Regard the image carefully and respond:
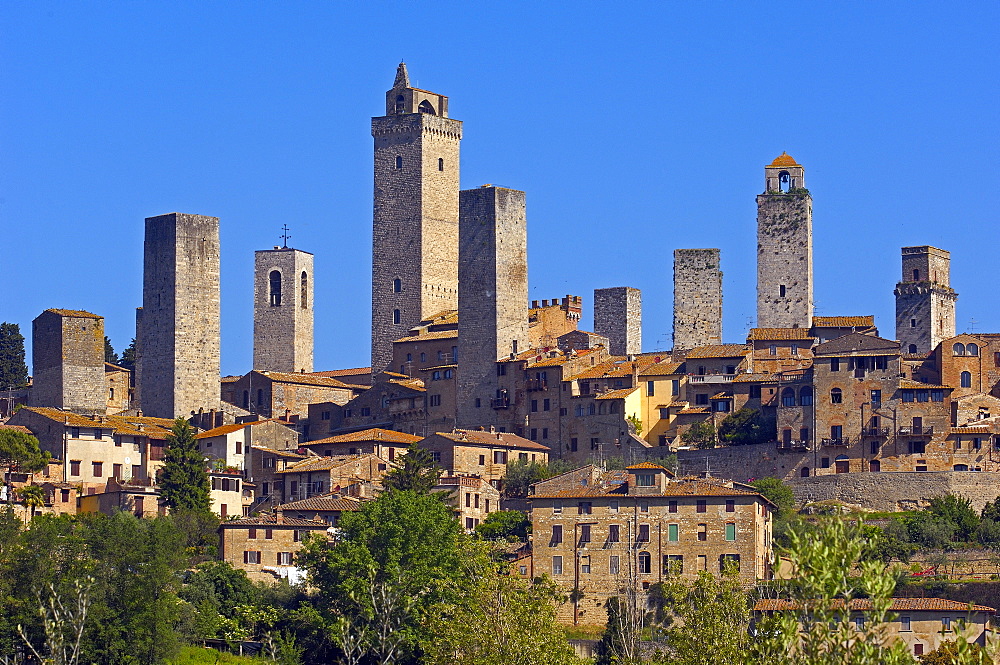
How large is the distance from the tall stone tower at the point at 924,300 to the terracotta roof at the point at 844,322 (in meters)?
2.76

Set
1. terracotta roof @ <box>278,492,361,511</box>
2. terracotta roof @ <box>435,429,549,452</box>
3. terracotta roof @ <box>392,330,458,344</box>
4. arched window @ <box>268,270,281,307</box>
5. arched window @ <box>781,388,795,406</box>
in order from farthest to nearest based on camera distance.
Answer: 1. arched window @ <box>268,270,281,307</box>
2. terracotta roof @ <box>392,330,458,344</box>
3. terracotta roof @ <box>435,429,549,452</box>
4. arched window @ <box>781,388,795,406</box>
5. terracotta roof @ <box>278,492,361,511</box>

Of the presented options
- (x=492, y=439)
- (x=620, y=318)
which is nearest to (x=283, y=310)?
(x=620, y=318)

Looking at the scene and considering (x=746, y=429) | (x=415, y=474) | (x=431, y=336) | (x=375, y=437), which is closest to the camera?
(x=415, y=474)

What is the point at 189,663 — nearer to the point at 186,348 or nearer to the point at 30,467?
the point at 30,467

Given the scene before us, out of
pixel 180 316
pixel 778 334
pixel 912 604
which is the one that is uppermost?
pixel 180 316

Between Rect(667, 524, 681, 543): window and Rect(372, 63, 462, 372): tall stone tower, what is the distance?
28.8 metres

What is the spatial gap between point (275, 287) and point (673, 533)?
3884 centimetres

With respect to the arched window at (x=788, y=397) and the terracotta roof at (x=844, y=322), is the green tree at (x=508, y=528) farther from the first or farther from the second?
the terracotta roof at (x=844, y=322)

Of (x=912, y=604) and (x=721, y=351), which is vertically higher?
(x=721, y=351)

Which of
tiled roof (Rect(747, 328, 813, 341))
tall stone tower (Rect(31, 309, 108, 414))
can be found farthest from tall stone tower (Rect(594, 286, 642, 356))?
tall stone tower (Rect(31, 309, 108, 414))

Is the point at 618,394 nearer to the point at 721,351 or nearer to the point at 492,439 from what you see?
the point at 721,351

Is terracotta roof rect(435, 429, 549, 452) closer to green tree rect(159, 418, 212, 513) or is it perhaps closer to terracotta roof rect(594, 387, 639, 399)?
terracotta roof rect(594, 387, 639, 399)

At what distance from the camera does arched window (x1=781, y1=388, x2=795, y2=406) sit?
7731 centimetres

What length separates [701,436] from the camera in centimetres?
7831
